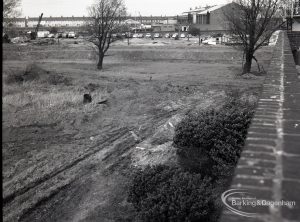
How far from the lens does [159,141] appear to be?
597 inches

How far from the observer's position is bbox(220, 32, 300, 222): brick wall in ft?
8.16

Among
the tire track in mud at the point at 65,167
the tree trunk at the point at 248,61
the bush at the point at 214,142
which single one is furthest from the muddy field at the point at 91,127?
the bush at the point at 214,142

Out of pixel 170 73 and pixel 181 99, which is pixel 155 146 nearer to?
pixel 181 99

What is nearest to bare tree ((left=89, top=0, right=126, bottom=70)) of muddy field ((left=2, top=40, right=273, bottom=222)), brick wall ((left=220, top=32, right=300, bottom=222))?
muddy field ((left=2, top=40, right=273, bottom=222))

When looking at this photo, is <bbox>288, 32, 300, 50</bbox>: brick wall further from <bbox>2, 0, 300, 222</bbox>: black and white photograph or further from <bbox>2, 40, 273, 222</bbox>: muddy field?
<bbox>2, 40, 273, 222</bbox>: muddy field

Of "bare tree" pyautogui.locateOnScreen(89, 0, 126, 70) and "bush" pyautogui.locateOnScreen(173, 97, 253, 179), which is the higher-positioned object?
"bare tree" pyautogui.locateOnScreen(89, 0, 126, 70)

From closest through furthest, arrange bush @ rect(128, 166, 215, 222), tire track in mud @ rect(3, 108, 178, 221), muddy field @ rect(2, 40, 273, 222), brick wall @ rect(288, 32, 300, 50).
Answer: bush @ rect(128, 166, 215, 222) → tire track in mud @ rect(3, 108, 178, 221) → muddy field @ rect(2, 40, 273, 222) → brick wall @ rect(288, 32, 300, 50)

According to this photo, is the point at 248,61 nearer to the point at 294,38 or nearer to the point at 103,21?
the point at 294,38

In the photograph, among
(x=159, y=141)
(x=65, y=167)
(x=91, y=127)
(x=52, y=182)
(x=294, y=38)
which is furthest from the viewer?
(x=294, y=38)

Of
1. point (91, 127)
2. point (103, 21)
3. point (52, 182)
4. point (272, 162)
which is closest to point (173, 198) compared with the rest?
point (272, 162)

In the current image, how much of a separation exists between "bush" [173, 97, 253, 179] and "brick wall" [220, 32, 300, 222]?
474 centimetres

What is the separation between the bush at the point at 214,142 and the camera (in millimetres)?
10047

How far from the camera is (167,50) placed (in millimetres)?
44250

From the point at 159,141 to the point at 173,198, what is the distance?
23.8 ft
